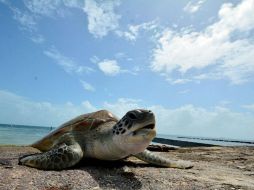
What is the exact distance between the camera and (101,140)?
213 inches

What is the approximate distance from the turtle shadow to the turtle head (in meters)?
0.49

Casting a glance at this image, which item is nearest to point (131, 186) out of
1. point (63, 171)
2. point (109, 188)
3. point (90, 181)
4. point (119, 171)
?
point (109, 188)

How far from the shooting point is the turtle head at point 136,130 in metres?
4.48

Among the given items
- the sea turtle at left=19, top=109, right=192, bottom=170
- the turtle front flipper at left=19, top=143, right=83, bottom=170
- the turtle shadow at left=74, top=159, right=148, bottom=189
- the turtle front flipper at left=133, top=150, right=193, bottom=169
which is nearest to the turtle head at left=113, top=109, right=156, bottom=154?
the sea turtle at left=19, top=109, right=192, bottom=170

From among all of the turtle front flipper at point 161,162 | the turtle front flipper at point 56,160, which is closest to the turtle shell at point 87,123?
the turtle front flipper at point 56,160

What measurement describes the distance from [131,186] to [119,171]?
105 cm

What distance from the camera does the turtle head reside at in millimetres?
4484

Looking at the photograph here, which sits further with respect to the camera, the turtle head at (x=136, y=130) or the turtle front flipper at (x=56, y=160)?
the turtle front flipper at (x=56, y=160)

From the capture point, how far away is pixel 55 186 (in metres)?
3.63

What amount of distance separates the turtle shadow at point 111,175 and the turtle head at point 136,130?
486 mm

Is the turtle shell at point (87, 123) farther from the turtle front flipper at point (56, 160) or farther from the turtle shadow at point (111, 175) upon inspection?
the turtle front flipper at point (56, 160)

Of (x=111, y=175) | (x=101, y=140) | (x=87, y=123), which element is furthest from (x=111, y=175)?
(x=87, y=123)

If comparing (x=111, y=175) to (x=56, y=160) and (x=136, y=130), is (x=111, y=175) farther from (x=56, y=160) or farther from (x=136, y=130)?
(x=56, y=160)

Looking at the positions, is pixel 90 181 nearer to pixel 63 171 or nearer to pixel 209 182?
pixel 63 171
